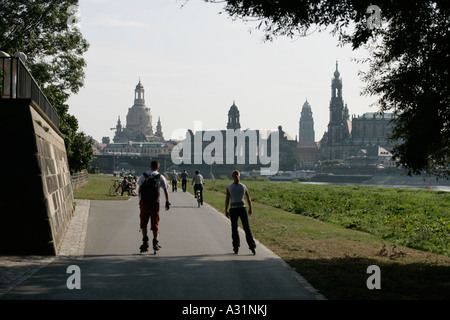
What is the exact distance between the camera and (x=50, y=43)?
39.3m

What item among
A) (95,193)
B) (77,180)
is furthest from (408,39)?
(77,180)

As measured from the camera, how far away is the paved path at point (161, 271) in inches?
318

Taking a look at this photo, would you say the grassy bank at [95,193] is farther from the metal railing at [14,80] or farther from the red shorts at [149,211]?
the red shorts at [149,211]

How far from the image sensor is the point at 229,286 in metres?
8.65

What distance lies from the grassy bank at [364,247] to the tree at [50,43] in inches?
711

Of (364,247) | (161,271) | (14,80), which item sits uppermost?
(14,80)

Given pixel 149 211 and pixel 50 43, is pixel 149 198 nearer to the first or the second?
pixel 149 211

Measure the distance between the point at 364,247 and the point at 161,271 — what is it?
6.78m

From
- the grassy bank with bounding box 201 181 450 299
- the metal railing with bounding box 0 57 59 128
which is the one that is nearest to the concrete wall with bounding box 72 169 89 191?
the grassy bank with bounding box 201 181 450 299

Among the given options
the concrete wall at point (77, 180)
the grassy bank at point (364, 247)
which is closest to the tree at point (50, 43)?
the concrete wall at point (77, 180)

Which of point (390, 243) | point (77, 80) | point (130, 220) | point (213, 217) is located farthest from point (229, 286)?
point (77, 80)

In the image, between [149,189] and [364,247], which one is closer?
[149,189]

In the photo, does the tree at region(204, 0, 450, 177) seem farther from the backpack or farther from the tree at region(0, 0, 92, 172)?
the tree at region(0, 0, 92, 172)

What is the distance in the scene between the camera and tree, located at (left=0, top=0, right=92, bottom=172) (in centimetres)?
3678
